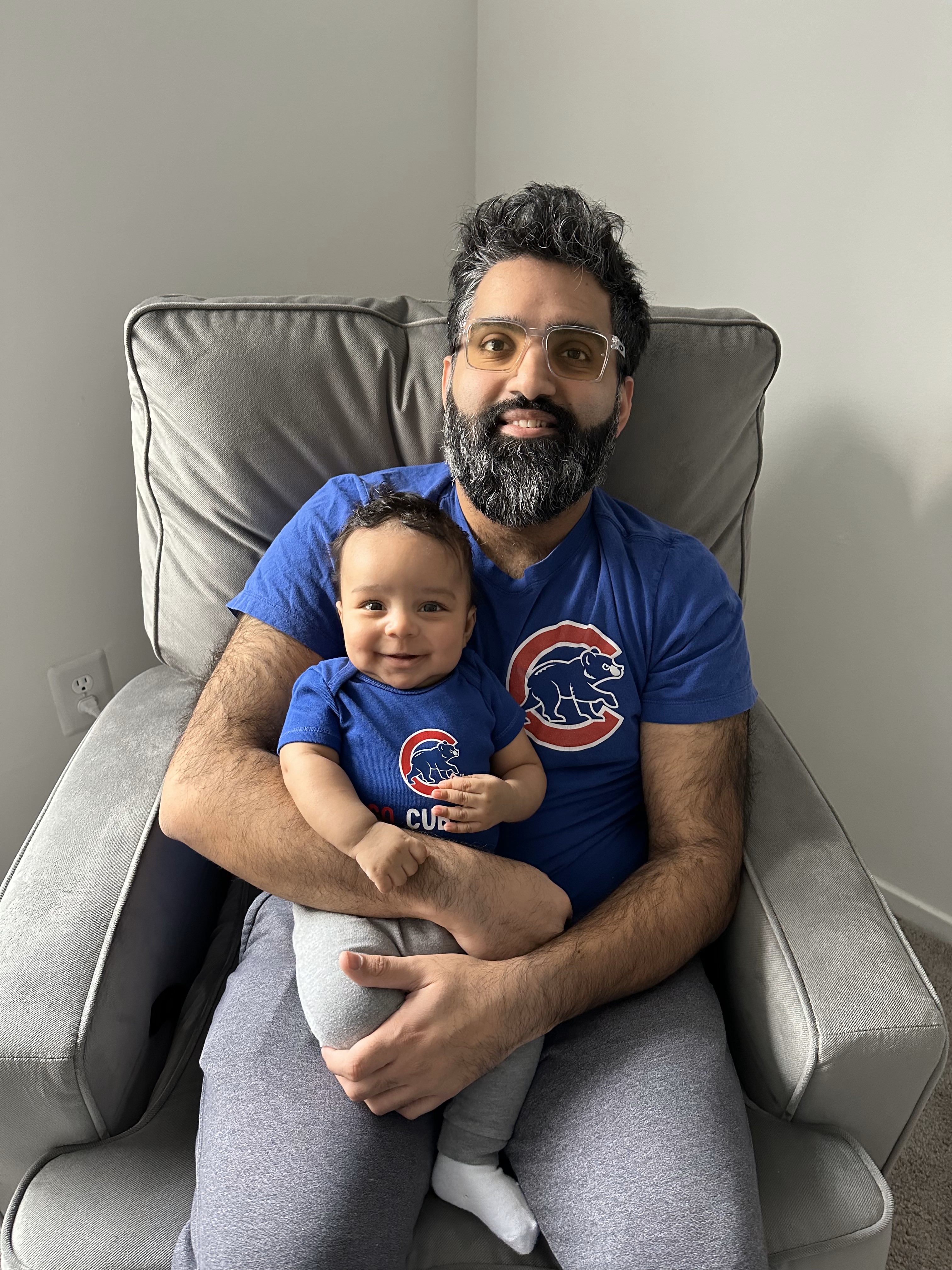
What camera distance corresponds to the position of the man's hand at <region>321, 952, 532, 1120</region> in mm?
944

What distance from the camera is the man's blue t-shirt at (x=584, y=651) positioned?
1.22 meters

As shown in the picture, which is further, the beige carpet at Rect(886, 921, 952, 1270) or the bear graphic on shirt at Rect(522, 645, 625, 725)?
the beige carpet at Rect(886, 921, 952, 1270)

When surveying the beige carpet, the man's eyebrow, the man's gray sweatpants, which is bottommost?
the beige carpet

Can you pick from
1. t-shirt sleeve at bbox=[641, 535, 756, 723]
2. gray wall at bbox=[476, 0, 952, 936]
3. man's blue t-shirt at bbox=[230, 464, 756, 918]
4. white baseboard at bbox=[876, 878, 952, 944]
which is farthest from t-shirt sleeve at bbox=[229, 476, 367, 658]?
white baseboard at bbox=[876, 878, 952, 944]

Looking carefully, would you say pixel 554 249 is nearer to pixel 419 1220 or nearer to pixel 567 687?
pixel 567 687

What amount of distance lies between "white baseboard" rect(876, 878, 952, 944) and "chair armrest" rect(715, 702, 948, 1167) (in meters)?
0.91

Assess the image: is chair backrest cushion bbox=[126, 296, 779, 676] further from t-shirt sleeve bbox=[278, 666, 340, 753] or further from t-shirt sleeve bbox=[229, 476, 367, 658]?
t-shirt sleeve bbox=[278, 666, 340, 753]

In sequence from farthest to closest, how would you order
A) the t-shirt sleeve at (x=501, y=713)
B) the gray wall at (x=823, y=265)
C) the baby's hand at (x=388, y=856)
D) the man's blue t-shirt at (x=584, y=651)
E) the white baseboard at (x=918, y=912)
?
the white baseboard at (x=918, y=912) → the gray wall at (x=823, y=265) → the man's blue t-shirt at (x=584, y=651) → the t-shirt sleeve at (x=501, y=713) → the baby's hand at (x=388, y=856)

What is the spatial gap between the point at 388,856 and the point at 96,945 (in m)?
0.34

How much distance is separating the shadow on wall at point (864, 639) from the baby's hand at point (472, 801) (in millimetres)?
1064

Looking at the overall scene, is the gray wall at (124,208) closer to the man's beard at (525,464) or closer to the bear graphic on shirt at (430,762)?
the man's beard at (525,464)

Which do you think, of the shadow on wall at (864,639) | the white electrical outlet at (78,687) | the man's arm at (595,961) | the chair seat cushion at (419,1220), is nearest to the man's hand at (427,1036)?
the man's arm at (595,961)

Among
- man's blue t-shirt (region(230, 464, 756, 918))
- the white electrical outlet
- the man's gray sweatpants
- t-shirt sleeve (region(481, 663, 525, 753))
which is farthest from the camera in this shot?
the white electrical outlet

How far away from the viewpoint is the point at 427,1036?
963mm
